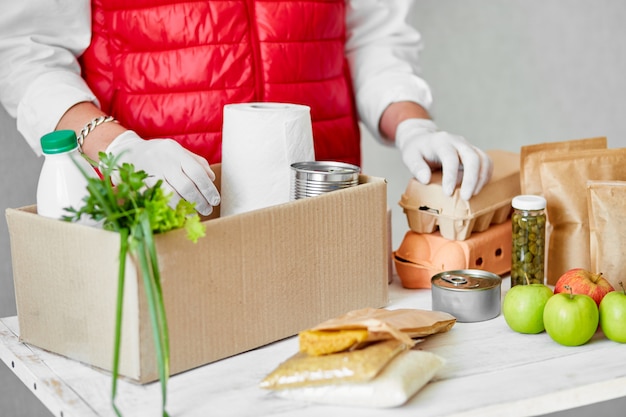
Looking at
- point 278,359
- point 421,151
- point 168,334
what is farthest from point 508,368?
point 421,151

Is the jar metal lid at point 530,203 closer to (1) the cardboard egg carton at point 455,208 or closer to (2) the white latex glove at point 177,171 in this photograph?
(1) the cardboard egg carton at point 455,208

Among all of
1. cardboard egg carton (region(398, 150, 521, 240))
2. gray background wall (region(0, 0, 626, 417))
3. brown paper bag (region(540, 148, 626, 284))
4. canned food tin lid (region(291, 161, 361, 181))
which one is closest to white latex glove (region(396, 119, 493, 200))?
cardboard egg carton (region(398, 150, 521, 240))

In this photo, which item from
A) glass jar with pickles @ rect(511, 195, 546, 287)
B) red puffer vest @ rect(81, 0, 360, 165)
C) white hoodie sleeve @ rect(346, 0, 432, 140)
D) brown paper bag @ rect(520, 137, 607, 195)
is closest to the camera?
glass jar with pickles @ rect(511, 195, 546, 287)

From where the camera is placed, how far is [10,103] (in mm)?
1752

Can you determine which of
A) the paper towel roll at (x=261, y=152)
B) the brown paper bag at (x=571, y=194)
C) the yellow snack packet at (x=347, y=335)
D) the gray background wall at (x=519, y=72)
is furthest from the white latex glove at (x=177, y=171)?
the gray background wall at (x=519, y=72)

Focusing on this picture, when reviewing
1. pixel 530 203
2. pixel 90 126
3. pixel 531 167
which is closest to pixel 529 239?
pixel 530 203

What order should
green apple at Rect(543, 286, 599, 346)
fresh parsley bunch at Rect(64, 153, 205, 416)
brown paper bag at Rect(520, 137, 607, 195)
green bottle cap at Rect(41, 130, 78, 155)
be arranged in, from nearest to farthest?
fresh parsley bunch at Rect(64, 153, 205, 416)
green bottle cap at Rect(41, 130, 78, 155)
green apple at Rect(543, 286, 599, 346)
brown paper bag at Rect(520, 137, 607, 195)

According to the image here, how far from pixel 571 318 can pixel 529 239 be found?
265 mm

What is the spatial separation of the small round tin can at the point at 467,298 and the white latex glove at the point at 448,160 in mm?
191

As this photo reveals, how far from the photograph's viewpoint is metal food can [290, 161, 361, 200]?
1335mm

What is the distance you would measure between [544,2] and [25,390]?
6.88ft

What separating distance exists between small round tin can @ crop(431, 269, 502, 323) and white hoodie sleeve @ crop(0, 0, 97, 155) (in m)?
0.79

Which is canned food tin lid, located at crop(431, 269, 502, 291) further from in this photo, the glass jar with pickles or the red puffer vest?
the red puffer vest

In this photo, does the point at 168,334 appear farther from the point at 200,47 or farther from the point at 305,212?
the point at 200,47
